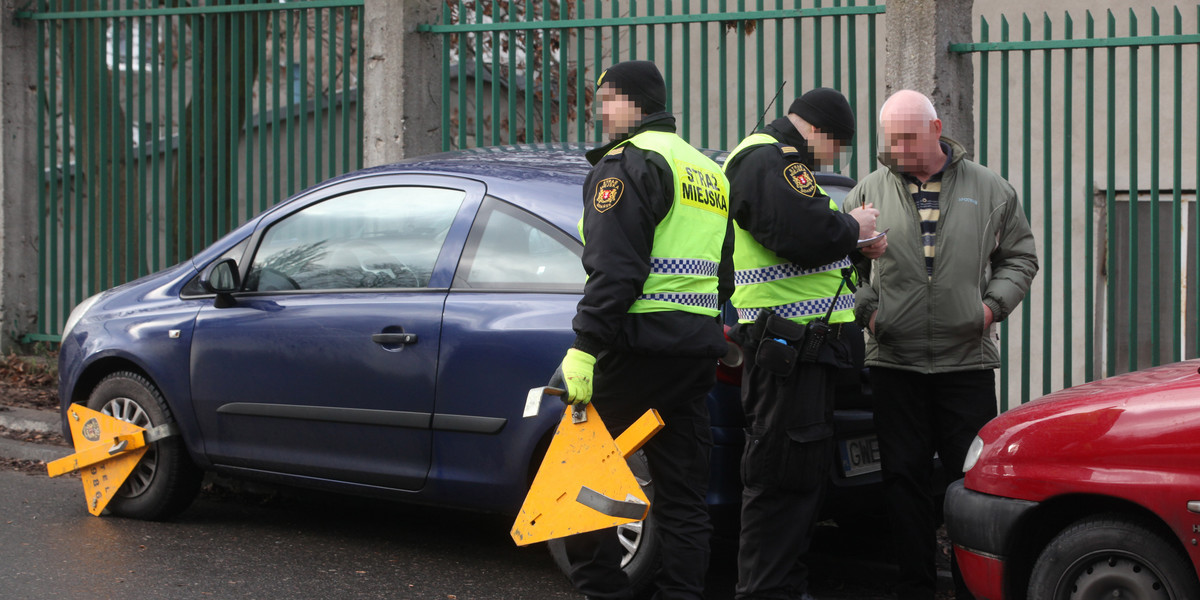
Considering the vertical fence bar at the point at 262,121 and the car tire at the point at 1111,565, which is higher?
the vertical fence bar at the point at 262,121

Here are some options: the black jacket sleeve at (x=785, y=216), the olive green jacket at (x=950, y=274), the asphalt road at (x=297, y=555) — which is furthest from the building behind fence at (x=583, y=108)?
the black jacket sleeve at (x=785, y=216)

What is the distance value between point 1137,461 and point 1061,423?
0.25 metres

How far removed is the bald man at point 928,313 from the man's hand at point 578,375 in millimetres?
1193

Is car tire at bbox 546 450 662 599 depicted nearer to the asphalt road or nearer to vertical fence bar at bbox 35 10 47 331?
the asphalt road

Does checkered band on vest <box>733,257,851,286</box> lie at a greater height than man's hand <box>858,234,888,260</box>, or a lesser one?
lesser

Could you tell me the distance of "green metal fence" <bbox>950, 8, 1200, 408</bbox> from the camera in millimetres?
5773

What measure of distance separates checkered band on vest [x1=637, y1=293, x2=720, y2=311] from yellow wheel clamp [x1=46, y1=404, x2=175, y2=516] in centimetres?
265

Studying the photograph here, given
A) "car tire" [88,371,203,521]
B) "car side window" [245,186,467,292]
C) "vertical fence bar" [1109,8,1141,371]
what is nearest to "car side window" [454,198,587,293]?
"car side window" [245,186,467,292]

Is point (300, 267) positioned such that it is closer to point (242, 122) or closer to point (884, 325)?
point (884, 325)

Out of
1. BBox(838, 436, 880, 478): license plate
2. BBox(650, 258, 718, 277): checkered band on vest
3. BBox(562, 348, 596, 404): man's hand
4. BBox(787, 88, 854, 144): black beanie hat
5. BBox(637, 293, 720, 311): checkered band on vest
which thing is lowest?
BBox(838, 436, 880, 478): license plate

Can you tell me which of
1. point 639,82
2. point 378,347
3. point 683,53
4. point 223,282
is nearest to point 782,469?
point 639,82

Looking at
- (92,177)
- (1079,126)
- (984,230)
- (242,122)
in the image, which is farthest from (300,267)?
(1079,126)

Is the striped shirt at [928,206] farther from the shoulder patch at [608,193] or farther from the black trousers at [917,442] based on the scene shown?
the shoulder patch at [608,193]

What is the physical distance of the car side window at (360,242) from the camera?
188 inches
